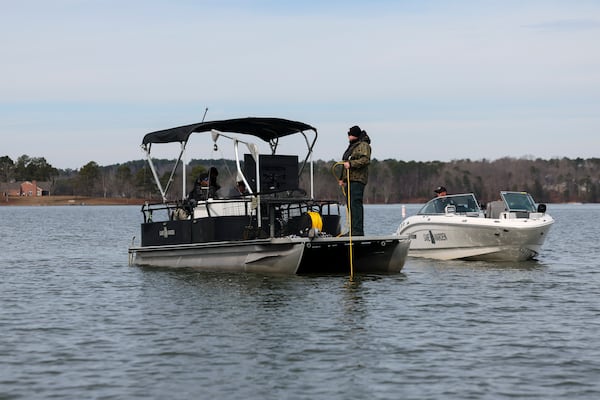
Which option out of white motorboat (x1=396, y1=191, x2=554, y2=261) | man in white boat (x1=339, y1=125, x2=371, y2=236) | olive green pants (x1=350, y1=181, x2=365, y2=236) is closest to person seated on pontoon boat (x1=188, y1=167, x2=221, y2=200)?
man in white boat (x1=339, y1=125, x2=371, y2=236)

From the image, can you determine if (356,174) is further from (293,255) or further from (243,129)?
(243,129)

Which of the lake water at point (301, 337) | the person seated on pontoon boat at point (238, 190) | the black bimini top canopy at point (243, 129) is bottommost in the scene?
the lake water at point (301, 337)

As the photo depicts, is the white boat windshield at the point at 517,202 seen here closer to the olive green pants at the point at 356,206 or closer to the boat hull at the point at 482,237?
the boat hull at the point at 482,237

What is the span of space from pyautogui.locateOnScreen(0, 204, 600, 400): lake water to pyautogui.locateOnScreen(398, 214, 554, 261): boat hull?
94.2 inches

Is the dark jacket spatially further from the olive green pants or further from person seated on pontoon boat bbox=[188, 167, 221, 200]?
person seated on pontoon boat bbox=[188, 167, 221, 200]

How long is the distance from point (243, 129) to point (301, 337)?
9.99 m

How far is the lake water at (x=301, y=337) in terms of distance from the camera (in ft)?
32.3

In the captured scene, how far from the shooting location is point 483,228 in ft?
77.4

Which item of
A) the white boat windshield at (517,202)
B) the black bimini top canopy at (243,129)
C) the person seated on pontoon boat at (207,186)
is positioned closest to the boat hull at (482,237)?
the white boat windshield at (517,202)

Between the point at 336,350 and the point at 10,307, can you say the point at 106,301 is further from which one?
the point at 336,350

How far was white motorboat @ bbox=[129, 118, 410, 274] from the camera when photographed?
18.9 meters

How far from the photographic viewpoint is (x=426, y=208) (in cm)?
2539

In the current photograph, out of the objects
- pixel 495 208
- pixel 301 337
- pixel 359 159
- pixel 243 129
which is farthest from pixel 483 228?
pixel 301 337

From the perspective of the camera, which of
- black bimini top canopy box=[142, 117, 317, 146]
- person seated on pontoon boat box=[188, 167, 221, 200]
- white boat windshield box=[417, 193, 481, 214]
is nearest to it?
black bimini top canopy box=[142, 117, 317, 146]
